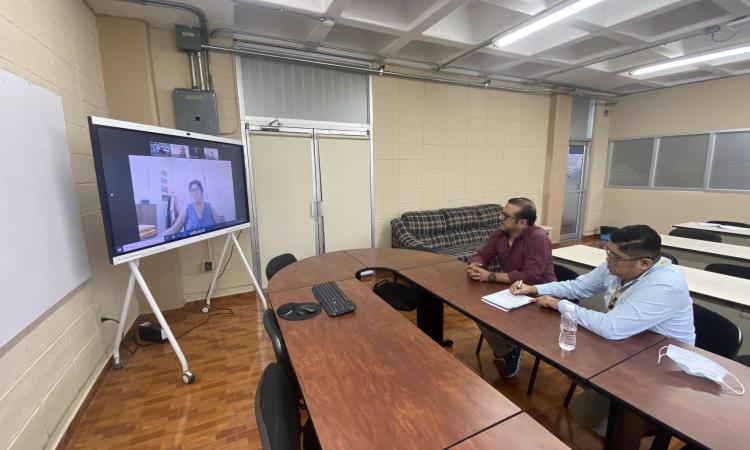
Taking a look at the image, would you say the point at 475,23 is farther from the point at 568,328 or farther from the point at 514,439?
the point at 514,439

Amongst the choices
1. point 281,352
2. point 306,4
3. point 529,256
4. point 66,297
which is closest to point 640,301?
point 529,256

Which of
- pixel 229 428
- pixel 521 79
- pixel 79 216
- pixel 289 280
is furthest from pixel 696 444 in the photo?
pixel 521 79

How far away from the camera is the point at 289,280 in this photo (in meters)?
2.05

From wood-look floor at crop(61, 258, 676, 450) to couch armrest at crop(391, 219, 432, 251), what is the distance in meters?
1.38

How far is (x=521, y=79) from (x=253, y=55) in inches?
161

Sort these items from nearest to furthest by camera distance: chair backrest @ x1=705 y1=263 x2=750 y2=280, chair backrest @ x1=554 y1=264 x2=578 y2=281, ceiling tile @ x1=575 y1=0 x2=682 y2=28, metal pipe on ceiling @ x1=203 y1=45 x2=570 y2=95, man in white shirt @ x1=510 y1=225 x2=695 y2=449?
1. man in white shirt @ x1=510 y1=225 x2=695 y2=449
2. chair backrest @ x1=554 y1=264 x2=578 y2=281
3. chair backrest @ x1=705 y1=263 x2=750 y2=280
4. ceiling tile @ x1=575 y1=0 x2=682 y2=28
5. metal pipe on ceiling @ x1=203 y1=45 x2=570 y2=95

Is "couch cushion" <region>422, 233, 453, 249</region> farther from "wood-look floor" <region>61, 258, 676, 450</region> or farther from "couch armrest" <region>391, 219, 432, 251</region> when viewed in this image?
"wood-look floor" <region>61, 258, 676, 450</region>

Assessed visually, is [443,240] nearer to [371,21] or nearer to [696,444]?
[371,21]

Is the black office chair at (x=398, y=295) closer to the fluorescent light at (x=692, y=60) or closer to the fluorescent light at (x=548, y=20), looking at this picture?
the fluorescent light at (x=548, y=20)

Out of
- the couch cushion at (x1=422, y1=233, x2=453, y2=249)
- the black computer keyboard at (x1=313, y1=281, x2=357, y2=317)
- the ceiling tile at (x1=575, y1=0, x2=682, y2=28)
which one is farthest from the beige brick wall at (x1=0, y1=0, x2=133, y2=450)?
the ceiling tile at (x1=575, y1=0, x2=682, y2=28)

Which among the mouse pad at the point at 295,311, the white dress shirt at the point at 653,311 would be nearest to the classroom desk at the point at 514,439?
the white dress shirt at the point at 653,311

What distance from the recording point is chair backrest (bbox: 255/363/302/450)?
0.71 metres

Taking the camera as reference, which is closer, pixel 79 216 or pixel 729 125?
pixel 79 216

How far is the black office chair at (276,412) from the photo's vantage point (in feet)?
2.32
